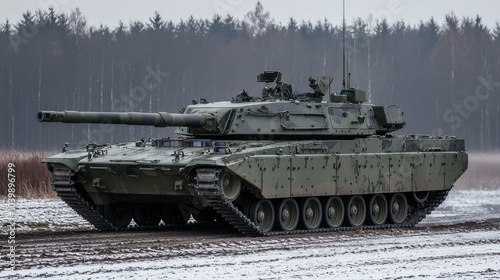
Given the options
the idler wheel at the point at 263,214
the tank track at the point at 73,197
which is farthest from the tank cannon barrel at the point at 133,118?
the tank track at the point at 73,197

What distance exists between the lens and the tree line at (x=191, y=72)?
61.0 meters

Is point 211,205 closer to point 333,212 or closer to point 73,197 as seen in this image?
point 73,197

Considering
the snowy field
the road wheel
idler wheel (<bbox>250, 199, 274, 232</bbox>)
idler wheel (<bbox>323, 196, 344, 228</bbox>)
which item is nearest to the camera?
the snowy field

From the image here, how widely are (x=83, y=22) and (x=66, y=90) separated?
5366 mm

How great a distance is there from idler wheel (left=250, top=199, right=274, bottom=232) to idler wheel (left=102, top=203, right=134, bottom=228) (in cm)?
316

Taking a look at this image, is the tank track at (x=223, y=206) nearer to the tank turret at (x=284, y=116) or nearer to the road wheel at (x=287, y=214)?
the road wheel at (x=287, y=214)

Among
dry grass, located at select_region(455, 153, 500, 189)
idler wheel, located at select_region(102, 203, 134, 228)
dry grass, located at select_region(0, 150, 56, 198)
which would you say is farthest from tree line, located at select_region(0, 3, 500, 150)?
idler wheel, located at select_region(102, 203, 134, 228)

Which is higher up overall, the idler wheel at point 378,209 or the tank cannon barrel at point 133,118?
the tank cannon barrel at point 133,118

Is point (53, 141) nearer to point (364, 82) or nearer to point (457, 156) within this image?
point (364, 82)

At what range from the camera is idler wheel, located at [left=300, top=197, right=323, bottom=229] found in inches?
965

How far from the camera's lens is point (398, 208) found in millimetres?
27109

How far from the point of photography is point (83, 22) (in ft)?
216

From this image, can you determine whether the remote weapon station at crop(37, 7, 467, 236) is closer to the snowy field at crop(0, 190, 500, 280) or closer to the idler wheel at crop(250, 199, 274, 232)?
the idler wheel at crop(250, 199, 274, 232)

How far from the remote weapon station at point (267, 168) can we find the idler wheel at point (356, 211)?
0.8 inches
